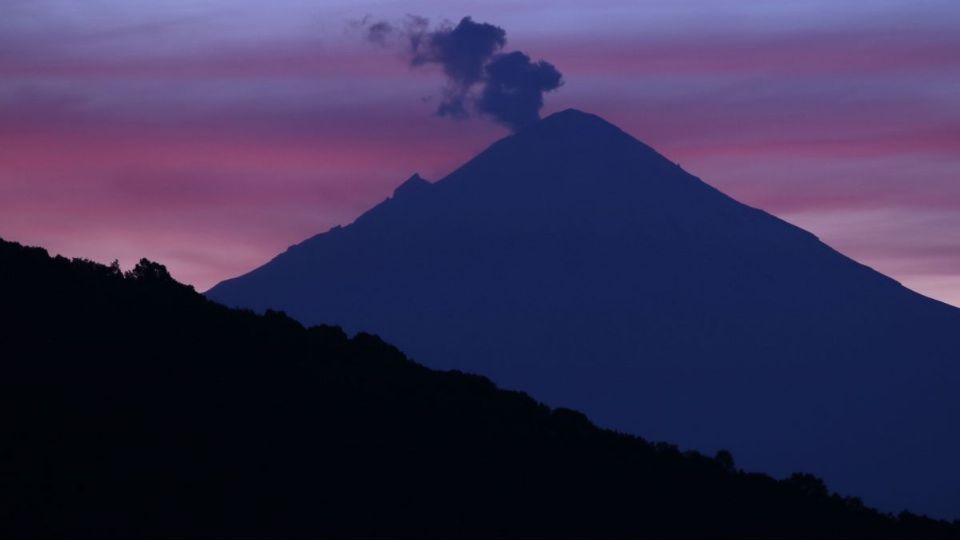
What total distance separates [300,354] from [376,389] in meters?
2.96

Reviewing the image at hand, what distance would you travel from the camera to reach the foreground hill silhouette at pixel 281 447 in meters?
28.5

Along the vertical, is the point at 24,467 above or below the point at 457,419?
below

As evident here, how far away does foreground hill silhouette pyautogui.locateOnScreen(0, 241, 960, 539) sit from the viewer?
93.5 ft

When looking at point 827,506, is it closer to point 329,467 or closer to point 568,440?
point 568,440

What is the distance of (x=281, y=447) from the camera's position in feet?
110

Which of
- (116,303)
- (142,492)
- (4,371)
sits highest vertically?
(116,303)

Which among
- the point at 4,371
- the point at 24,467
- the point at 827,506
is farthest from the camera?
the point at 827,506

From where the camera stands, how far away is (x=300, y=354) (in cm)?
4266

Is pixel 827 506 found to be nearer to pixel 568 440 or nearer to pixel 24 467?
pixel 568 440

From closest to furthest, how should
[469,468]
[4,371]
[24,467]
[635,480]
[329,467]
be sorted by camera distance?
[24,467]
[4,371]
[329,467]
[469,468]
[635,480]

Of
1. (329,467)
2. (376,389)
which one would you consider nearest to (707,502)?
A: (376,389)

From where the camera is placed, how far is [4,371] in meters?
31.3

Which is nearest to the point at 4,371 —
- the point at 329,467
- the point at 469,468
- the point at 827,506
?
the point at 329,467

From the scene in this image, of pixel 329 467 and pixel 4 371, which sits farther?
pixel 329 467
